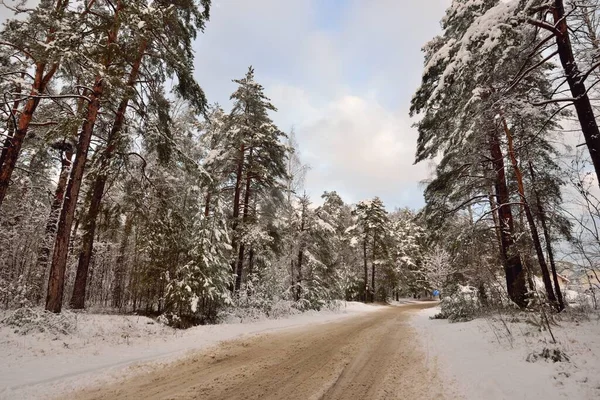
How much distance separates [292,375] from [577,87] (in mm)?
8020

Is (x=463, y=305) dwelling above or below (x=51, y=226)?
below

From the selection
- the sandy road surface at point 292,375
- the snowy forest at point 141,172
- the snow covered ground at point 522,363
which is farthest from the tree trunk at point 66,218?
the snow covered ground at point 522,363

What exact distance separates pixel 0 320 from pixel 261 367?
6713 millimetres

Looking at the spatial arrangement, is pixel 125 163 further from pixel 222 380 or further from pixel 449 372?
pixel 449 372

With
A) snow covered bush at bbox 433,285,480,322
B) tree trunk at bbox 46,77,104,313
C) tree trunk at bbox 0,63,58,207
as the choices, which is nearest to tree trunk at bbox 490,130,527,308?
snow covered bush at bbox 433,285,480,322

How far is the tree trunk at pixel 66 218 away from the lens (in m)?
8.20

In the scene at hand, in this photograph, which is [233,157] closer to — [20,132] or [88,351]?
[20,132]

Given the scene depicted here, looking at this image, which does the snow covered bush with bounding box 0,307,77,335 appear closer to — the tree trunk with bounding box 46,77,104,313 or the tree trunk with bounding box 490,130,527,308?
the tree trunk with bounding box 46,77,104,313

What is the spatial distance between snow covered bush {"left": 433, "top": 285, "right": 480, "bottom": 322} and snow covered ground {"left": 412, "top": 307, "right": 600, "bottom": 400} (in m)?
4.30

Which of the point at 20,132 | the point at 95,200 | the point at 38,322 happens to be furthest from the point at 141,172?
the point at 38,322

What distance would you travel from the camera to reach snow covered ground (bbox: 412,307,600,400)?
417 centimetres

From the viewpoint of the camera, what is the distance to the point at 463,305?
12.7 meters

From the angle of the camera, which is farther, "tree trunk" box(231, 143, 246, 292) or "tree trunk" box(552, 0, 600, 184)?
"tree trunk" box(231, 143, 246, 292)

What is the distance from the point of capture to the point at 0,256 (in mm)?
13664
